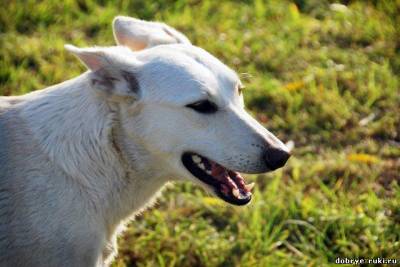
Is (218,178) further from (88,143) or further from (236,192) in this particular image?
(88,143)

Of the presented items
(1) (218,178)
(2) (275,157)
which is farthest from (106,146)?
(2) (275,157)

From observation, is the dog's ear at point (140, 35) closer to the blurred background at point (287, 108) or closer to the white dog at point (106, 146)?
the white dog at point (106, 146)

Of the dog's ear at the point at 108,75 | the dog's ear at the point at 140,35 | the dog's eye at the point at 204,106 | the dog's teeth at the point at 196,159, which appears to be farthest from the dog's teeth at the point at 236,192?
the dog's ear at the point at 140,35

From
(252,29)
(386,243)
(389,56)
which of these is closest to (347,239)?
(386,243)

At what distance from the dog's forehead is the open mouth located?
367 millimetres

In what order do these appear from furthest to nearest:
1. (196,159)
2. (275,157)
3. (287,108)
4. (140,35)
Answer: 1. (287,108)
2. (140,35)
3. (196,159)
4. (275,157)

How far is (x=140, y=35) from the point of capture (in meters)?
3.93

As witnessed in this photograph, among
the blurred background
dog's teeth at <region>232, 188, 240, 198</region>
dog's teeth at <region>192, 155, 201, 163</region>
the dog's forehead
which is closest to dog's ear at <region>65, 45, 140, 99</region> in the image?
the dog's forehead

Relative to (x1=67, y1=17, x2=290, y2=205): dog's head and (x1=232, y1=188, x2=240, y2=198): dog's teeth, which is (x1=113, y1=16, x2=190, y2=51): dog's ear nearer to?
(x1=67, y1=17, x2=290, y2=205): dog's head

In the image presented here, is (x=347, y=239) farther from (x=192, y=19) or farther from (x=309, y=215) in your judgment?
(x=192, y=19)

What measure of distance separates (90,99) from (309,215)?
2068 mm

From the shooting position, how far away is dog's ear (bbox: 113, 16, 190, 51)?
154 inches

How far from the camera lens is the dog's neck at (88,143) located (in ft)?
11.2

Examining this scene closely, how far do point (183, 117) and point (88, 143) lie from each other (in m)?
0.54
